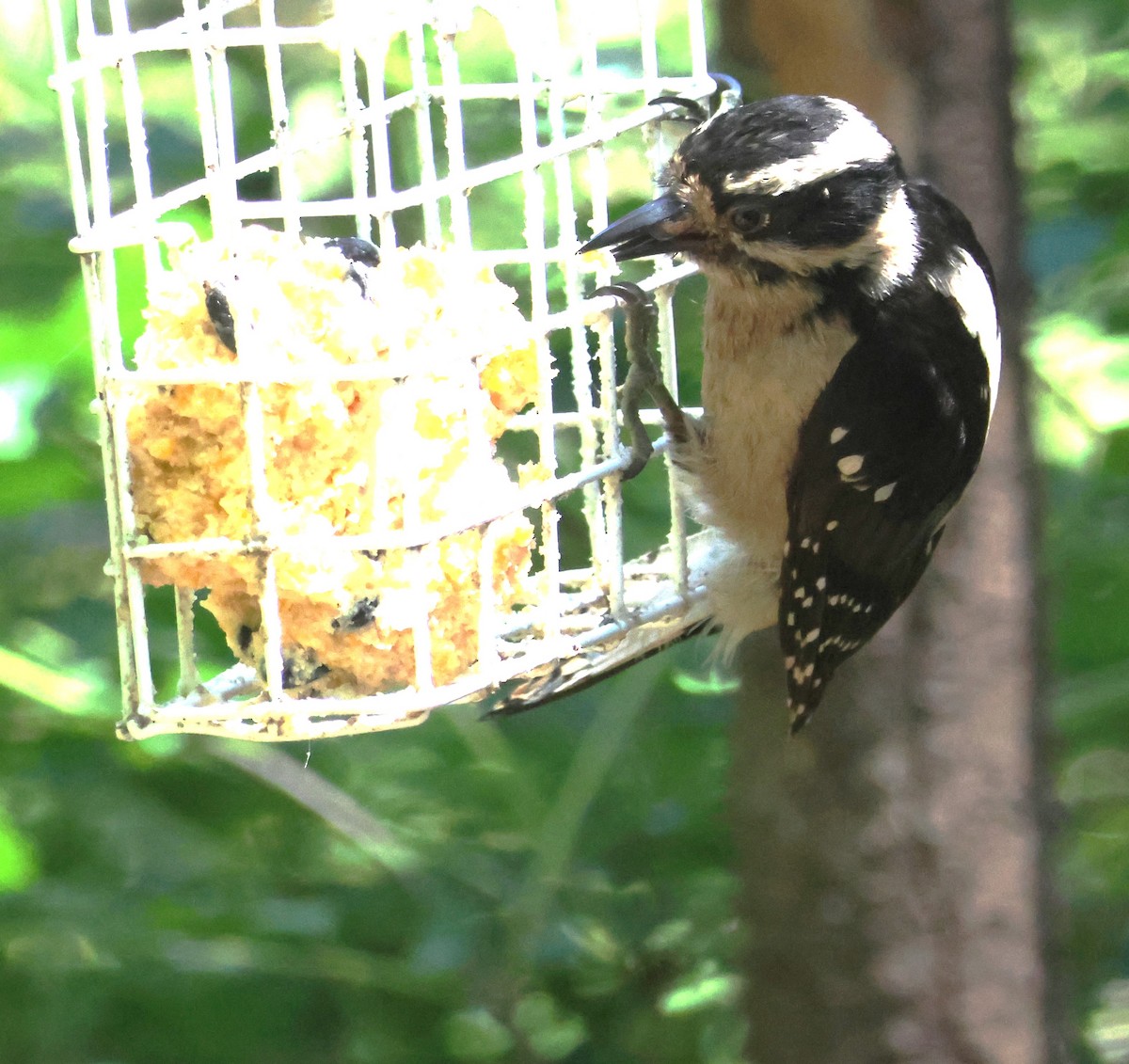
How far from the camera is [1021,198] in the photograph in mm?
2445

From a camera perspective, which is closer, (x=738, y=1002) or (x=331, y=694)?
(x=331, y=694)

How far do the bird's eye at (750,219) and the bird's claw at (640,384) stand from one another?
0.15 m

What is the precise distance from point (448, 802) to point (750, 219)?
133 centimetres

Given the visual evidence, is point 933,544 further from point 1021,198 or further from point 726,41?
point 726,41

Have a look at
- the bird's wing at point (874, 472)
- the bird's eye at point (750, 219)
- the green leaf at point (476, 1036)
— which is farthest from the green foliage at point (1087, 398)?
the green leaf at point (476, 1036)

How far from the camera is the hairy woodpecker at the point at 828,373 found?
1946 millimetres

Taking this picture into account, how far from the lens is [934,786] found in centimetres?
245

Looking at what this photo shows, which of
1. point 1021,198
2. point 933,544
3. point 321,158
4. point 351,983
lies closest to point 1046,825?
point 933,544

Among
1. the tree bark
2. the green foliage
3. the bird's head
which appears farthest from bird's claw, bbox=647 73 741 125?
the green foliage

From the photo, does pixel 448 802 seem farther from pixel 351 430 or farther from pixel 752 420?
pixel 351 430

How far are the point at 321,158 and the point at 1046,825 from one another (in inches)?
66.6

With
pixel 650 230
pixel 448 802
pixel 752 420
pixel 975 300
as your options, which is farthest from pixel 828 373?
pixel 448 802

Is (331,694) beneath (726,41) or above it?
beneath

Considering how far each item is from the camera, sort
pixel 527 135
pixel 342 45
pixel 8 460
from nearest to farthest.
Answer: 1. pixel 342 45
2. pixel 527 135
3. pixel 8 460
